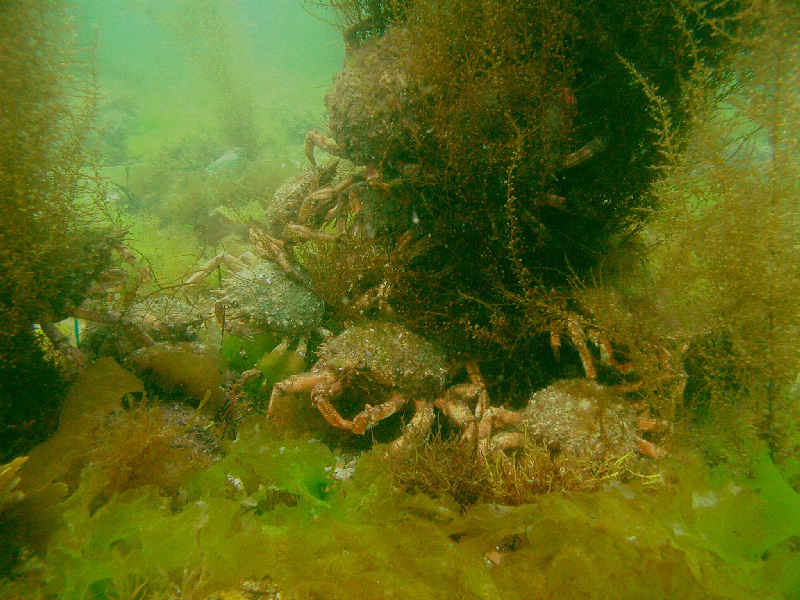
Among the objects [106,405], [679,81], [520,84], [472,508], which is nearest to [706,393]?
[472,508]

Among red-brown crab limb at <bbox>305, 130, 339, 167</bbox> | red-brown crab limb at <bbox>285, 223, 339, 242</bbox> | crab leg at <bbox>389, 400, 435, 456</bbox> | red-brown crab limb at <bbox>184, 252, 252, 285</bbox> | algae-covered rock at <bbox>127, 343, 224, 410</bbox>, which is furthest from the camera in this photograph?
red-brown crab limb at <bbox>184, 252, 252, 285</bbox>

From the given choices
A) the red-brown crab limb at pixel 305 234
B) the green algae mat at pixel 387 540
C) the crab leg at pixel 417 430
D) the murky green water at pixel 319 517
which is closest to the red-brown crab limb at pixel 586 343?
the murky green water at pixel 319 517

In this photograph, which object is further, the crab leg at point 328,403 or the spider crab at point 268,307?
the spider crab at point 268,307

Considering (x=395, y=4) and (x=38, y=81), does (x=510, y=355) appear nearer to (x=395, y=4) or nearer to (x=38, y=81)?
(x=395, y=4)

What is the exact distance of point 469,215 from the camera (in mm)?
3340

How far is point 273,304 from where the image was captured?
4113mm

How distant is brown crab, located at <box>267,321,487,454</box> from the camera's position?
3.31 metres

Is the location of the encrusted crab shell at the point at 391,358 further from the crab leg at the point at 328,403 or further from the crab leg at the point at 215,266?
the crab leg at the point at 215,266

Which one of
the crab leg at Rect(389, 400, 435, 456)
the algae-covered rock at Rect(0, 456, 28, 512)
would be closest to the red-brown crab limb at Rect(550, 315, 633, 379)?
the crab leg at Rect(389, 400, 435, 456)

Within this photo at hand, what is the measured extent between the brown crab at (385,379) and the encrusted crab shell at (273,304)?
2.07ft

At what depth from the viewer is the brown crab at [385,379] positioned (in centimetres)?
331

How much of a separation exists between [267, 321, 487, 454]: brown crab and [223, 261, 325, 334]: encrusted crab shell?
0.63m

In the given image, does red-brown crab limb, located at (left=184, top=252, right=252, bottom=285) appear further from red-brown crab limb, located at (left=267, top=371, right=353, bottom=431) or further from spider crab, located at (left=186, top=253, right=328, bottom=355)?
red-brown crab limb, located at (left=267, top=371, right=353, bottom=431)

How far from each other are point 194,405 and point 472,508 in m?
2.65
